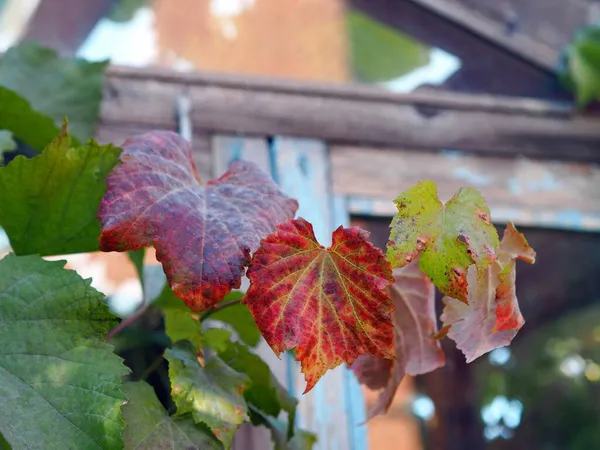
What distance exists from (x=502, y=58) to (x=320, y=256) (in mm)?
1186

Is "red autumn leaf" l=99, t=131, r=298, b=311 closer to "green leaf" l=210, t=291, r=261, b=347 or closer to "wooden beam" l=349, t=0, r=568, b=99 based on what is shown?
"green leaf" l=210, t=291, r=261, b=347

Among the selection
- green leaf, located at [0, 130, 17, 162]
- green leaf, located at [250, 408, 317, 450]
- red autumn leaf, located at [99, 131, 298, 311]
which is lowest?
green leaf, located at [250, 408, 317, 450]

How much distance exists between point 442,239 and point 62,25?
102cm

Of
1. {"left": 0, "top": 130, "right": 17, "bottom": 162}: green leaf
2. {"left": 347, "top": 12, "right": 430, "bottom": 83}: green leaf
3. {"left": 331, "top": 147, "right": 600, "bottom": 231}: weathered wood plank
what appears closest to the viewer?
{"left": 0, "top": 130, "right": 17, "bottom": 162}: green leaf

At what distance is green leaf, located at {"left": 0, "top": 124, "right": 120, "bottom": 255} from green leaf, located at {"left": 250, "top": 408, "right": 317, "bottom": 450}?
22cm

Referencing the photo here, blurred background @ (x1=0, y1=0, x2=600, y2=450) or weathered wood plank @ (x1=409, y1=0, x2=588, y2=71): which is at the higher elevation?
weathered wood plank @ (x1=409, y1=0, x2=588, y2=71)

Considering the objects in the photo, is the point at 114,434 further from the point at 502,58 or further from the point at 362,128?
the point at 502,58

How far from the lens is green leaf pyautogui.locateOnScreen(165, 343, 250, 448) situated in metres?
0.51

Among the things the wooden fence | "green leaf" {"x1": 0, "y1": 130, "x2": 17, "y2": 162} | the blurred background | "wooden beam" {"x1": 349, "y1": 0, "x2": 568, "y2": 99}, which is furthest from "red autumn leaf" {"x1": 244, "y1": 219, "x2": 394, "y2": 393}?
"wooden beam" {"x1": 349, "y1": 0, "x2": 568, "y2": 99}

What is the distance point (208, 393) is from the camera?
1.73ft

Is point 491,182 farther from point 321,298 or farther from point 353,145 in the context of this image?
point 321,298

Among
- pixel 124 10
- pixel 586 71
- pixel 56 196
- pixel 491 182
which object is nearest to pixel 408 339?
pixel 56 196

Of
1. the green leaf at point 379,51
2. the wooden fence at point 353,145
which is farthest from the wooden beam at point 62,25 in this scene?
the green leaf at point 379,51

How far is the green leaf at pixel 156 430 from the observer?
504mm
